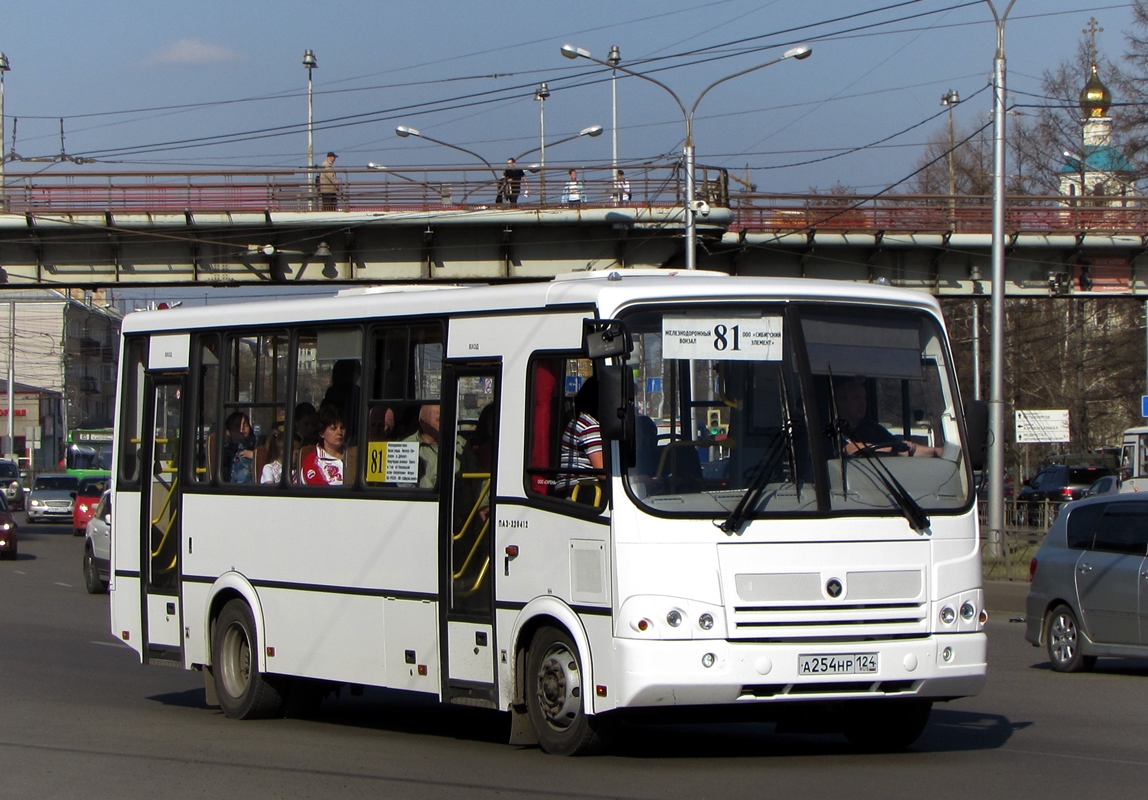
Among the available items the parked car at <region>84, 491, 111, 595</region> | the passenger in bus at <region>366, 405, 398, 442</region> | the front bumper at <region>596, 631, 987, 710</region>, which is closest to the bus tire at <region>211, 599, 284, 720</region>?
the passenger in bus at <region>366, 405, 398, 442</region>

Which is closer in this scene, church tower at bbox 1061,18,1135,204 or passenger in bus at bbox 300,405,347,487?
Result: passenger in bus at bbox 300,405,347,487

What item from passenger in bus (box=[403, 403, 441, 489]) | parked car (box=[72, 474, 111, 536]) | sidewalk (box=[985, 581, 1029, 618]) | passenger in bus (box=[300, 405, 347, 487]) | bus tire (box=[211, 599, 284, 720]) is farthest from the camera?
parked car (box=[72, 474, 111, 536])

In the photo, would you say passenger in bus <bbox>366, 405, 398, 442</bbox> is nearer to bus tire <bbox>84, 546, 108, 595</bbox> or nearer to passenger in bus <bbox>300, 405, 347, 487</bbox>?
passenger in bus <bbox>300, 405, 347, 487</bbox>

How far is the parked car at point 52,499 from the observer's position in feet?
173

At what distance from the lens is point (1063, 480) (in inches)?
1731

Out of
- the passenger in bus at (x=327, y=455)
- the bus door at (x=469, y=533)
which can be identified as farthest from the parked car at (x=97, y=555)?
the bus door at (x=469, y=533)

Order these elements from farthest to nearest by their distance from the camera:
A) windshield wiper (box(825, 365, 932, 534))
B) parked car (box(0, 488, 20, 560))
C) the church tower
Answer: the church tower → parked car (box(0, 488, 20, 560)) → windshield wiper (box(825, 365, 932, 534))

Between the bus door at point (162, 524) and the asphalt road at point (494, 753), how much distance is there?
0.57 m

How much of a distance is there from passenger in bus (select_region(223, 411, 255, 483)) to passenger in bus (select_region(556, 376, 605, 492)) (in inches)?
135

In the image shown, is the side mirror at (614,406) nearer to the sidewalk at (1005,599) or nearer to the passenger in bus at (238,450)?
the passenger in bus at (238,450)

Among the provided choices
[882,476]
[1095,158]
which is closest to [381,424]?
[882,476]

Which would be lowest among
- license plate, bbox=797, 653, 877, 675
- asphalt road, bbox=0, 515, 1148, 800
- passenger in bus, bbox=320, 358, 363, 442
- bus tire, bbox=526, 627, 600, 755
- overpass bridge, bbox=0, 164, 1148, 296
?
asphalt road, bbox=0, 515, 1148, 800

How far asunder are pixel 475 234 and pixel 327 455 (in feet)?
83.3

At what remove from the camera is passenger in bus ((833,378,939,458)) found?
8469 millimetres
